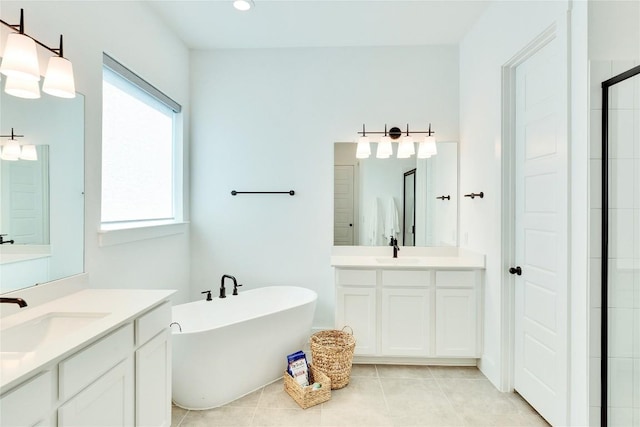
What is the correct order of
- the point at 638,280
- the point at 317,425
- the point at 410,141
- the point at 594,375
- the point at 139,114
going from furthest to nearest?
the point at 410,141, the point at 139,114, the point at 317,425, the point at 594,375, the point at 638,280

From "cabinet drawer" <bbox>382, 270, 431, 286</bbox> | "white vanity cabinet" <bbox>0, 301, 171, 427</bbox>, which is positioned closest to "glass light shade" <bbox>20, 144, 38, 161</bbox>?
"white vanity cabinet" <bbox>0, 301, 171, 427</bbox>

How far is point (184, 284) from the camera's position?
3.25 m

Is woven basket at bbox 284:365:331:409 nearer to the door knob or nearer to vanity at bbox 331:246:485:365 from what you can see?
vanity at bbox 331:246:485:365

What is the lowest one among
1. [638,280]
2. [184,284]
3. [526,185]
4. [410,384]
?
[410,384]

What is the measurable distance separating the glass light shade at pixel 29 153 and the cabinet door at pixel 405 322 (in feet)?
7.93

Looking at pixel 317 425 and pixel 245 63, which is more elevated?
pixel 245 63

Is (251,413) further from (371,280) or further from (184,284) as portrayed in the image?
(184,284)

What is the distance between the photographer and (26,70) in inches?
54.5

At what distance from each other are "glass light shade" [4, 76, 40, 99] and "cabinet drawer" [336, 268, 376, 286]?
2181mm

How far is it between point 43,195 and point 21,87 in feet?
1.75

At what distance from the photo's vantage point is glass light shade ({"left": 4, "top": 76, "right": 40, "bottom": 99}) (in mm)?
1417

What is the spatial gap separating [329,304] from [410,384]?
105 centimetres

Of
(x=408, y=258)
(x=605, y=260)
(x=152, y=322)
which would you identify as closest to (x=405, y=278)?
(x=408, y=258)

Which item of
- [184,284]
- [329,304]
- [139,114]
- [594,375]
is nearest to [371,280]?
[329,304]
